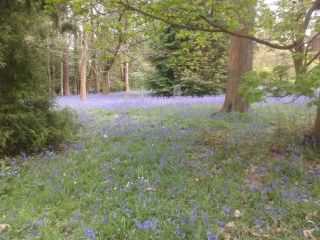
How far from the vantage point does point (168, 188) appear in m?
3.70

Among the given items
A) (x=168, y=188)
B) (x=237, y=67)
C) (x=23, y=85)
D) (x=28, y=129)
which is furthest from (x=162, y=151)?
(x=237, y=67)

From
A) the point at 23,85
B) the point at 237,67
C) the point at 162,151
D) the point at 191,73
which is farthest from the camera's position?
the point at 191,73

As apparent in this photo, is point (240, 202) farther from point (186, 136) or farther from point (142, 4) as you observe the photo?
point (142, 4)

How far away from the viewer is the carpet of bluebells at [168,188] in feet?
9.36

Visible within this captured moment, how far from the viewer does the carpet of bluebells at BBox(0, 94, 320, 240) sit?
2852mm

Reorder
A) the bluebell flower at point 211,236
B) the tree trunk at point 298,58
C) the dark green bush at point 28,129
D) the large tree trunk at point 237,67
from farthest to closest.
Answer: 1. the large tree trunk at point 237,67
2. the dark green bush at point 28,129
3. the tree trunk at point 298,58
4. the bluebell flower at point 211,236

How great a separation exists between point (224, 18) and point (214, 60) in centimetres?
1083

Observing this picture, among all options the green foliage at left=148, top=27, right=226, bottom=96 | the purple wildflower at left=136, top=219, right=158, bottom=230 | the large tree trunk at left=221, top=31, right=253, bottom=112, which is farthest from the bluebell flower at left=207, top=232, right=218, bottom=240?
the green foliage at left=148, top=27, right=226, bottom=96

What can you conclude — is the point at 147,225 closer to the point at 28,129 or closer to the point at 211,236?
the point at 211,236

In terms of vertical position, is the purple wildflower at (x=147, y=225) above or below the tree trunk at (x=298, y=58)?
below

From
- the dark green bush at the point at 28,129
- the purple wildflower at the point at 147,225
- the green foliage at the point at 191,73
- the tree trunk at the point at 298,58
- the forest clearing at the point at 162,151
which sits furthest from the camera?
the green foliage at the point at 191,73

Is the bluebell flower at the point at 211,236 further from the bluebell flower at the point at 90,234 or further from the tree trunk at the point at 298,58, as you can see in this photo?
the tree trunk at the point at 298,58

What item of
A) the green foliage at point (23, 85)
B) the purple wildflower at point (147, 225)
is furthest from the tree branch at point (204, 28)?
the purple wildflower at point (147, 225)

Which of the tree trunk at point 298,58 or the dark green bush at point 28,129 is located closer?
the tree trunk at point 298,58
